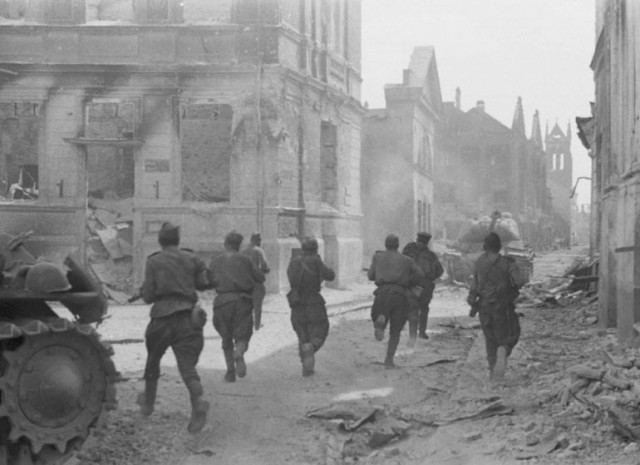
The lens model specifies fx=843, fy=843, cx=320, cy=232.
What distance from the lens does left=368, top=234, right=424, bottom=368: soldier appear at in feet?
35.1

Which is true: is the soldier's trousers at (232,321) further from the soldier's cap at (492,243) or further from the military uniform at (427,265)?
the military uniform at (427,265)

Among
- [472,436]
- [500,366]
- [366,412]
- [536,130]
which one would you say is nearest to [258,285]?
[500,366]

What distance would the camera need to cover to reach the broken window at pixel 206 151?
19781mm

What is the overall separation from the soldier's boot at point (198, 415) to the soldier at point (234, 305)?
92.0 inches

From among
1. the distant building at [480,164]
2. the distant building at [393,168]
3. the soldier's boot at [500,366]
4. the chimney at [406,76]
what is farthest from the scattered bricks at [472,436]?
the distant building at [480,164]

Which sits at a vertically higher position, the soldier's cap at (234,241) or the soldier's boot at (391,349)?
the soldier's cap at (234,241)

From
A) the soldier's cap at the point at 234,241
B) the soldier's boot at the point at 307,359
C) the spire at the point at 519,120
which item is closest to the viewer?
the soldier's cap at the point at 234,241

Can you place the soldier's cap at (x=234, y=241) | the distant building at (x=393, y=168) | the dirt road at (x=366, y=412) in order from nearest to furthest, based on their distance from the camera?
the dirt road at (x=366, y=412) → the soldier's cap at (x=234, y=241) → the distant building at (x=393, y=168)

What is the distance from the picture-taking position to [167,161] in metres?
19.7

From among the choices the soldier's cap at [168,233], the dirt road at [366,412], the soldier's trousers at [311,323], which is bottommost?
the dirt road at [366,412]

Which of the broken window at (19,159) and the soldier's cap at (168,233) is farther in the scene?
the broken window at (19,159)

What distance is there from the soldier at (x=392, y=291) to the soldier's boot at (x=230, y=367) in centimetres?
209

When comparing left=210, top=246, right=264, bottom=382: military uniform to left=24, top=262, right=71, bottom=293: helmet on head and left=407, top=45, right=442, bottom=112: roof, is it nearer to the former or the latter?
left=24, top=262, right=71, bottom=293: helmet on head

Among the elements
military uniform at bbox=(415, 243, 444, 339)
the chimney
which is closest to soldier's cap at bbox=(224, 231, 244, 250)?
military uniform at bbox=(415, 243, 444, 339)
